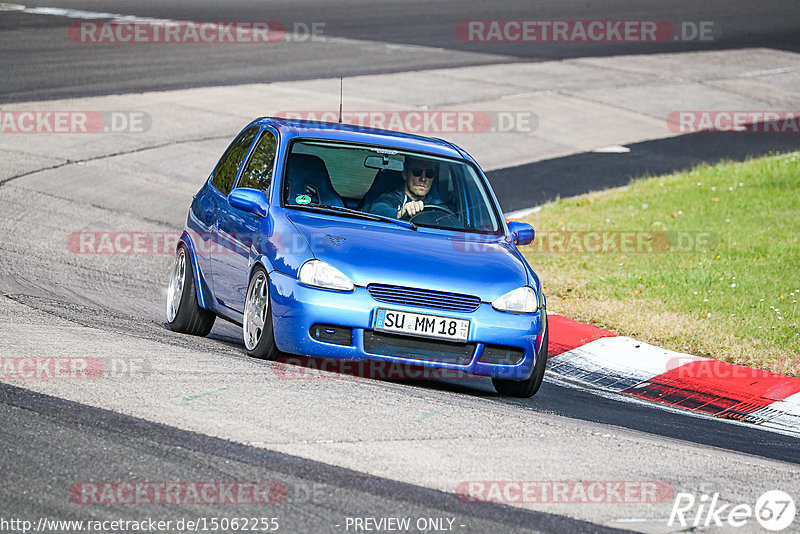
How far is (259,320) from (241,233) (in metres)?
0.79

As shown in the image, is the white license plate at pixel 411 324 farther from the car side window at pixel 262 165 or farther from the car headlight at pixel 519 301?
the car side window at pixel 262 165

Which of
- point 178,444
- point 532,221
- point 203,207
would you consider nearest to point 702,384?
point 203,207

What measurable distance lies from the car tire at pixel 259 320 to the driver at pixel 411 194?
1.14 m

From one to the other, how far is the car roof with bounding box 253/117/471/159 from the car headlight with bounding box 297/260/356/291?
1621 millimetres

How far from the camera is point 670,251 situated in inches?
509

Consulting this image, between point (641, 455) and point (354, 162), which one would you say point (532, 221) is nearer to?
point (354, 162)

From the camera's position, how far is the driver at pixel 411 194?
8.44 meters

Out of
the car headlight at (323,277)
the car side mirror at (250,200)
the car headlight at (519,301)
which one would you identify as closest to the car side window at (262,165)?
the car side mirror at (250,200)

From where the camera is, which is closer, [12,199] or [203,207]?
[203,207]

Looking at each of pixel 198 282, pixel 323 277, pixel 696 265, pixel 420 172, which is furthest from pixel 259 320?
pixel 696 265

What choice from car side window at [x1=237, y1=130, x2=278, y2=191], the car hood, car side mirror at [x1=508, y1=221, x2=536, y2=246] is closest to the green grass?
car side mirror at [x1=508, y1=221, x2=536, y2=246]

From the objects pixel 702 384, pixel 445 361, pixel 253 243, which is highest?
pixel 253 243

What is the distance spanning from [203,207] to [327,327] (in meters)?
2.38

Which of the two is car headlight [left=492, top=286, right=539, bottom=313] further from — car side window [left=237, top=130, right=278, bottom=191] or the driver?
car side window [left=237, top=130, right=278, bottom=191]
